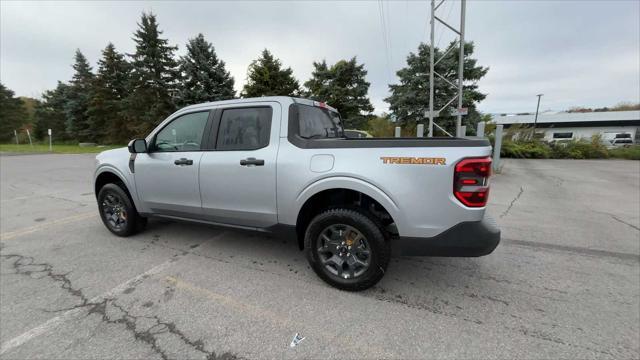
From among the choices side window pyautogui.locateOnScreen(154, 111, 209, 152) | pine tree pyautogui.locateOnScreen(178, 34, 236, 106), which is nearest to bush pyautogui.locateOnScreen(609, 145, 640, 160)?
side window pyautogui.locateOnScreen(154, 111, 209, 152)

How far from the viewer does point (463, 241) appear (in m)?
2.22

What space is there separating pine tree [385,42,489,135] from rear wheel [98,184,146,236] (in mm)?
15713

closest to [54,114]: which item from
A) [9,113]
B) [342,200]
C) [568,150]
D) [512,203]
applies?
[9,113]

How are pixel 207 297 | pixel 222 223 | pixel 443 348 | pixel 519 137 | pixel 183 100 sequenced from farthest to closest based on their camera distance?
pixel 183 100
pixel 519 137
pixel 222 223
pixel 207 297
pixel 443 348

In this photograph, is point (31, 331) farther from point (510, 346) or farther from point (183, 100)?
point (183, 100)

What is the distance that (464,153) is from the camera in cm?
210

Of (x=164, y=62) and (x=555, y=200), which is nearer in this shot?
(x=555, y=200)

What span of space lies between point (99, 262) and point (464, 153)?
4.07m

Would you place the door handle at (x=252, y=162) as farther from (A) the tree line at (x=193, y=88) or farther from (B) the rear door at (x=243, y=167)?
(A) the tree line at (x=193, y=88)

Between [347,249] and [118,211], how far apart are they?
3.51m

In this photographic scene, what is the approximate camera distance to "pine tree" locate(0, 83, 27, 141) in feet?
131

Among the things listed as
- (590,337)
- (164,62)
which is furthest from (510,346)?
(164,62)

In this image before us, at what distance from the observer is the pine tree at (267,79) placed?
24.7 m

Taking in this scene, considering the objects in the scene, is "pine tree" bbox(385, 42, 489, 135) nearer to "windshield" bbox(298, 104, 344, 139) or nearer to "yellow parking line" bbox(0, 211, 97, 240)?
"windshield" bbox(298, 104, 344, 139)
